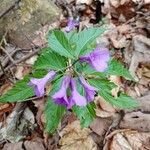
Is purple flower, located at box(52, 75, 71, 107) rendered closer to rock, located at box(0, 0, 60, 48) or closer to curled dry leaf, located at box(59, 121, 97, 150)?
curled dry leaf, located at box(59, 121, 97, 150)

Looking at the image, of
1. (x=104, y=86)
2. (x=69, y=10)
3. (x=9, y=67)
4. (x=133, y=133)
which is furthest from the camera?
(x=69, y=10)

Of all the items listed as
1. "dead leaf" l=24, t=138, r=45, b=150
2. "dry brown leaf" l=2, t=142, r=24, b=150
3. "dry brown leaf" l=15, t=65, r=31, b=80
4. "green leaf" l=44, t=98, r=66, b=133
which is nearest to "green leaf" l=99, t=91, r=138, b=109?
"green leaf" l=44, t=98, r=66, b=133

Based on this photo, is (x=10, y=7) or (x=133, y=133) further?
(x=10, y=7)

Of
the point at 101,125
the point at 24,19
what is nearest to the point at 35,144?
the point at 101,125

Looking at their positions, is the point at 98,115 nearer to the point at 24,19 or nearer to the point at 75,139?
the point at 75,139

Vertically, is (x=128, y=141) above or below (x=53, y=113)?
below

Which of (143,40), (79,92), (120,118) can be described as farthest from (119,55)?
(79,92)

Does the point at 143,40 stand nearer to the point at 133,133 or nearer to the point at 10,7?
the point at 133,133
